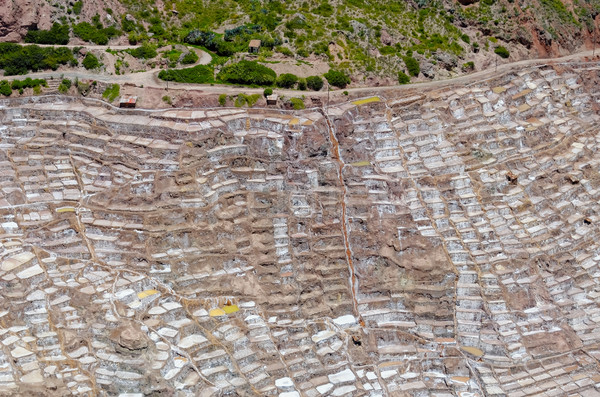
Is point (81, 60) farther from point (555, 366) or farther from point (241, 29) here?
point (555, 366)

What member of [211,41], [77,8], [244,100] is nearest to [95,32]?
[77,8]

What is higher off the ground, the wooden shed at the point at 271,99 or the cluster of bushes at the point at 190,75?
the cluster of bushes at the point at 190,75

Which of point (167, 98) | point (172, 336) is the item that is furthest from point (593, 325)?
point (167, 98)

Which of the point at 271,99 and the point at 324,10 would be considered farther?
the point at 324,10

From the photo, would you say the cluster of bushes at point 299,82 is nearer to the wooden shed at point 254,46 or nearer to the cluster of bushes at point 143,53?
the wooden shed at point 254,46

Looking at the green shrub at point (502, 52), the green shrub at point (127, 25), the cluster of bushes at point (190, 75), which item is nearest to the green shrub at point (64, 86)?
the cluster of bushes at point (190, 75)

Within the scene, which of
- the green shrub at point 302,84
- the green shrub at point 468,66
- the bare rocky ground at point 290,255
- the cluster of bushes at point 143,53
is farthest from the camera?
the green shrub at point 468,66

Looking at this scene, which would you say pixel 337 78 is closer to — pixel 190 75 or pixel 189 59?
pixel 190 75
